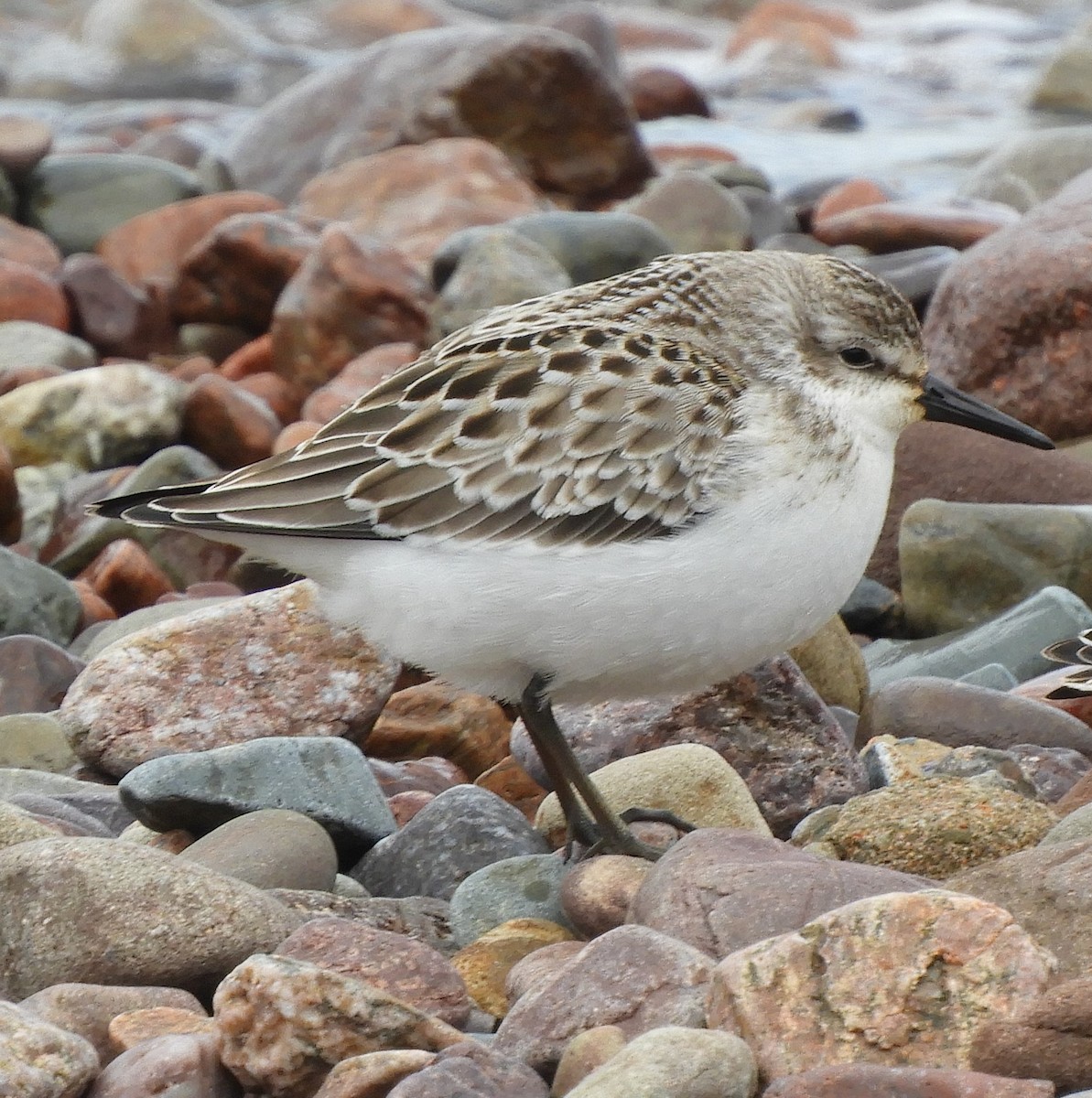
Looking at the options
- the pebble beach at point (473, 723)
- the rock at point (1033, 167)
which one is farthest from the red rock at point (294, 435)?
the rock at point (1033, 167)

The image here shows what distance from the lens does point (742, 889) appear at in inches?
175

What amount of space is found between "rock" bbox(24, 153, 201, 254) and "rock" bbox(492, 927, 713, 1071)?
10.7 m

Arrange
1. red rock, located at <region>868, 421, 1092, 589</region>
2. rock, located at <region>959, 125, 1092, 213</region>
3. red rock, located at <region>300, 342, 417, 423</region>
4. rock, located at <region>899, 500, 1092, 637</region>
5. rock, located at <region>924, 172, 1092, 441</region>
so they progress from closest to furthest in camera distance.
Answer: rock, located at <region>899, 500, 1092, 637</region>, red rock, located at <region>868, 421, 1092, 589</region>, rock, located at <region>924, 172, 1092, 441</region>, red rock, located at <region>300, 342, 417, 423</region>, rock, located at <region>959, 125, 1092, 213</region>

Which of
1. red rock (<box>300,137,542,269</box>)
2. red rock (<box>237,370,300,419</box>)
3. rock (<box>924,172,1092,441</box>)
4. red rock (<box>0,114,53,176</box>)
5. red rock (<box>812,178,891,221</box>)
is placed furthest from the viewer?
red rock (<box>812,178,891,221</box>)

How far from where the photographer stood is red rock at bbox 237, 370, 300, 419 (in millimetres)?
11289

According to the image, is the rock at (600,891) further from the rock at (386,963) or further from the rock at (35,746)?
the rock at (35,746)

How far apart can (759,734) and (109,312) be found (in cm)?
728

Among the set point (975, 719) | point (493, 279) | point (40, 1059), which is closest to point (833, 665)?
A: point (975, 719)

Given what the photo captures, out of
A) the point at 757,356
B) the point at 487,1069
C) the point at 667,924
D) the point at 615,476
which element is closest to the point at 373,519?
the point at 615,476

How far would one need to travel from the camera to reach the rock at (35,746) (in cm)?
653

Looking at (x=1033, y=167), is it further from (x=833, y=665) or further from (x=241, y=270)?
(x=833, y=665)

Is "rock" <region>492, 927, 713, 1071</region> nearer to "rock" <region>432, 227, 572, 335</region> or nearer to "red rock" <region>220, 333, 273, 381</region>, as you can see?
"rock" <region>432, 227, 572, 335</region>

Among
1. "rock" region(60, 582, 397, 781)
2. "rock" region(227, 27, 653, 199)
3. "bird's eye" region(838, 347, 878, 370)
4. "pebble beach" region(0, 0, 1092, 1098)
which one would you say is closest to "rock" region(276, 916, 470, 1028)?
"pebble beach" region(0, 0, 1092, 1098)

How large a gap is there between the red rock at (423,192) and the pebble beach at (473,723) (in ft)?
0.16
